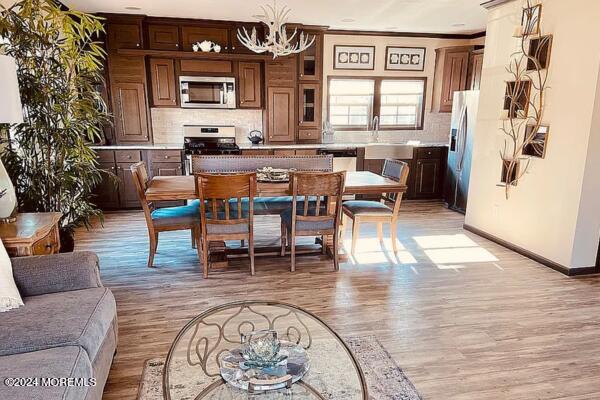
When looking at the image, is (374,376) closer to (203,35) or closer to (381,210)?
(381,210)

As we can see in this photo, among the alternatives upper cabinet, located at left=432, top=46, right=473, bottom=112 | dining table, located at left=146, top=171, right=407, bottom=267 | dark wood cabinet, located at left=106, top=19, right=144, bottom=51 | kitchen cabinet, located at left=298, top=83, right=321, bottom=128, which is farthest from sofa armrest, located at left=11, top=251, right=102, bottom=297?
upper cabinet, located at left=432, top=46, right=473, bottom=112

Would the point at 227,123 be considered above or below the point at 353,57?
below

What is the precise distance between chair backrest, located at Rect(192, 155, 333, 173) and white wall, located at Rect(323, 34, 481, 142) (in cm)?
237

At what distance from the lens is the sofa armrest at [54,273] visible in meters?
2.01

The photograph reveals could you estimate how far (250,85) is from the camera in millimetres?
5910

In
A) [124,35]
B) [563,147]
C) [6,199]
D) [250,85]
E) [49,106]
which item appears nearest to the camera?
[6,199]

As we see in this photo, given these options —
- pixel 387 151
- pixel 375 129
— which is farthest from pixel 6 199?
pixel 375 129

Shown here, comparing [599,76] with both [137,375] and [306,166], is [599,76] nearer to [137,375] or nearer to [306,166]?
[306,166]

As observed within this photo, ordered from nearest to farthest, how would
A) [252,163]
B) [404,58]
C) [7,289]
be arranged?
[7,289] < [252,163] < [404,58]

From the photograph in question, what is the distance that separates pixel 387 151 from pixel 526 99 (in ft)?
7.72

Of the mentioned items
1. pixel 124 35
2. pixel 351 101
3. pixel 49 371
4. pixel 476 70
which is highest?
pixel 124 35

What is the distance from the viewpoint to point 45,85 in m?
2.76

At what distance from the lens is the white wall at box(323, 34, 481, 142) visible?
20.7 ft

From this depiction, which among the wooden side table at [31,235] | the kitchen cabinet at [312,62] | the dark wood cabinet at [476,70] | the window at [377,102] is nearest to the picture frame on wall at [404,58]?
the window at [377,102]
